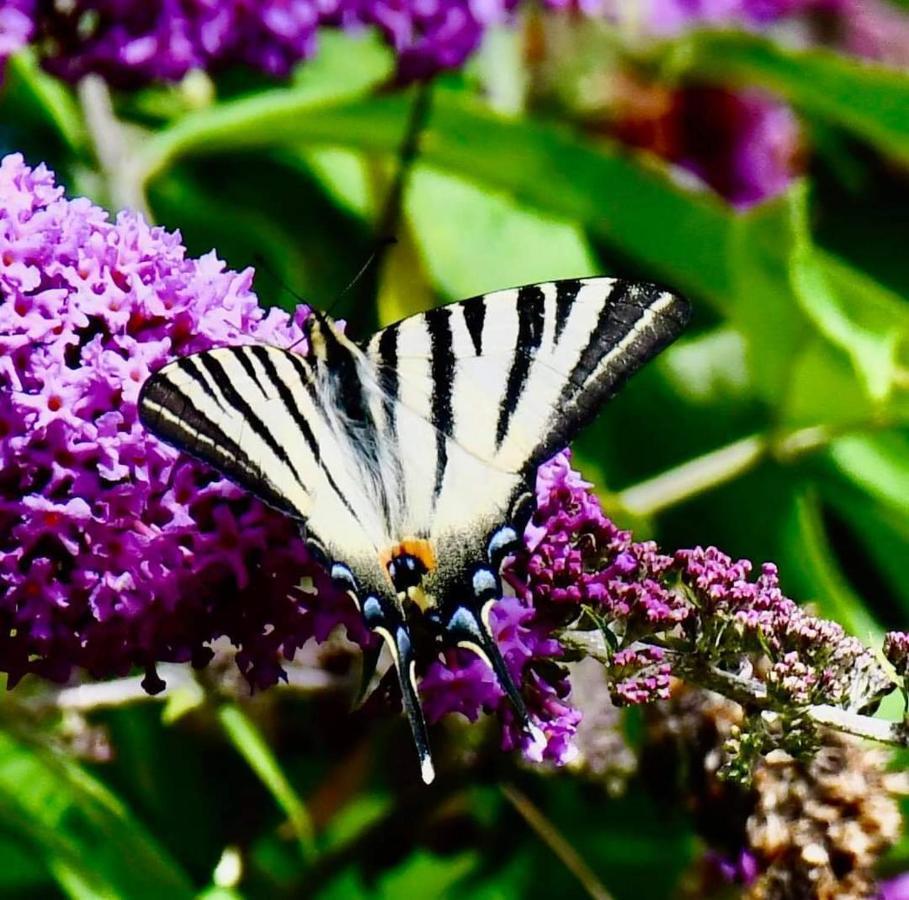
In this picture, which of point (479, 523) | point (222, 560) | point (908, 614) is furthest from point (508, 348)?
point (908, 614)

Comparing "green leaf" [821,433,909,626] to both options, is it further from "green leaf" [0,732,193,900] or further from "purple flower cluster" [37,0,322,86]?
"green leaf" [0,732,193,900]

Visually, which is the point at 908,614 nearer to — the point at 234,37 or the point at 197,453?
Answer: the point at 234,37

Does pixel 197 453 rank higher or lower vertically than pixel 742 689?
higher

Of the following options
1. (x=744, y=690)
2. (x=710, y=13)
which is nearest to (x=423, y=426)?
(x=744, y=690)

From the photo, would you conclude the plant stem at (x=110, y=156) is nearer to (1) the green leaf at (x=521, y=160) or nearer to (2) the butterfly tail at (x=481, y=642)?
(1) the green leaf at (x=521, y=160)

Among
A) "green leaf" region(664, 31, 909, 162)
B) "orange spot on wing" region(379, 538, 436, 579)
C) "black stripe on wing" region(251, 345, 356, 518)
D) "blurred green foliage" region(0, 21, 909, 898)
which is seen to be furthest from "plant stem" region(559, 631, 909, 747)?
"green leaf" region(664, 31, 909, 162)

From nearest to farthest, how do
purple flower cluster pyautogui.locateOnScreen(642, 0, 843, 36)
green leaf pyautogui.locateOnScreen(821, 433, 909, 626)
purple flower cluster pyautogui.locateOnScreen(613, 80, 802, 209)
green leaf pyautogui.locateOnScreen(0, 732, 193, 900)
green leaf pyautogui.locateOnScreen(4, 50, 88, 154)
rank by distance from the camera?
1. green leaf pyautogui.locateOnScreen(0, 732, 193, 900)
2. green leaf pyautogui.locateOnScreen(4, 50, 88, 154)
3. green leaf pyautogui.locateOnScreen(821, 433, 909, 626)
4. purple flower cluster pyautogui.locateOnScreen(642, 0, 843, 36)
5. purple flower cluster pyautogui.locateOnScreen(613, 80, 802, 209)
